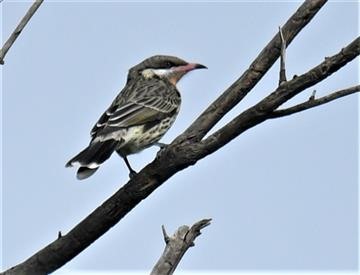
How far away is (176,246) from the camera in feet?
17.3

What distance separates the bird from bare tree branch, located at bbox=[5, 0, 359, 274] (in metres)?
1.10

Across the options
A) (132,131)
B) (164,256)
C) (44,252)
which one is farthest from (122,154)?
(164,256)

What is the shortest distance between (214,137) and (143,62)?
416cm

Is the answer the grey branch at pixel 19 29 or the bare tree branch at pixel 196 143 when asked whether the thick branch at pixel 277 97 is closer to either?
the bare tree branch at pixel 196 143

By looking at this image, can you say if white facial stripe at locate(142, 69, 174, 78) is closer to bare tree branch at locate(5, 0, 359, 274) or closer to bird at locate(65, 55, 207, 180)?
bird at locate(65, 55, 207, 180)

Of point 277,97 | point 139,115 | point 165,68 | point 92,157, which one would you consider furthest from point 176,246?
point 165,68

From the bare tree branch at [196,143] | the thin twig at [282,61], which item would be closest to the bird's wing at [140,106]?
→ the bare tree branch at [196,143]

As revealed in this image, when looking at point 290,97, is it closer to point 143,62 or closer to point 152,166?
point 152,166

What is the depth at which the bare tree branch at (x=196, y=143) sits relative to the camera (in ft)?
16.3

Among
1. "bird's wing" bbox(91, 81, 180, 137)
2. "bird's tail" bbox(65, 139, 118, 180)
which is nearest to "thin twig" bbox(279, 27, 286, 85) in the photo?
"bird's tail" bbox(65, 139, 118, 180)

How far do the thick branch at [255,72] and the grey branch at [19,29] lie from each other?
4.73 ft

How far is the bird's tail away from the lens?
22.3 ft

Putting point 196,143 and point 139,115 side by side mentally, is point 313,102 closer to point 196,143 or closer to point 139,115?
point 196,143

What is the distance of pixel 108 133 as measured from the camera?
7.48 m
